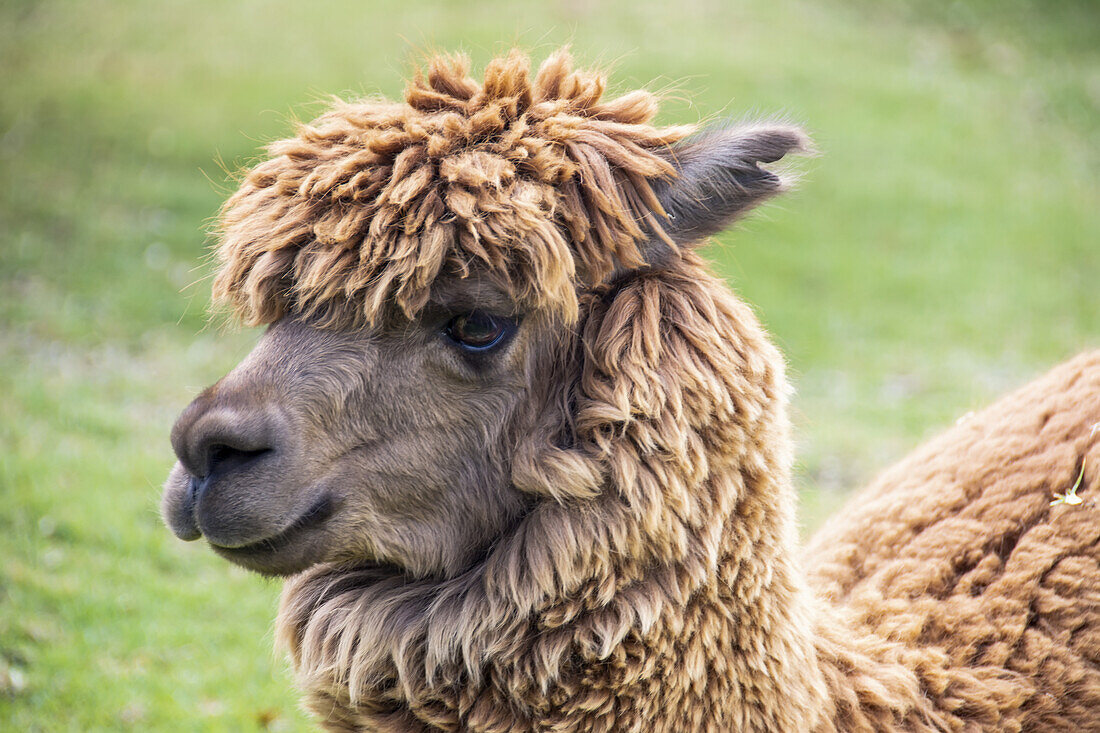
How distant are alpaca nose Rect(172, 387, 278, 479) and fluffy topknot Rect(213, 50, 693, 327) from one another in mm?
292

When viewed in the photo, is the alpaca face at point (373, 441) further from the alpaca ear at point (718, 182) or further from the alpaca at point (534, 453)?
the alpaca ear at point (718, 182)

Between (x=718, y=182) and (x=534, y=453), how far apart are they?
804 mm

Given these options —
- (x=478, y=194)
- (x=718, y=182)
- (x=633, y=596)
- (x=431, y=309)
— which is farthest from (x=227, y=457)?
(x=718, y=182)

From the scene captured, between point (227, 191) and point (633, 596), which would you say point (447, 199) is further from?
point (227, 191)

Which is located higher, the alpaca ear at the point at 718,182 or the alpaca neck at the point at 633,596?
the alpaca ear at the point at 718,182

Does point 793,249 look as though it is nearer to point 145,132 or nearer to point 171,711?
point 145,132

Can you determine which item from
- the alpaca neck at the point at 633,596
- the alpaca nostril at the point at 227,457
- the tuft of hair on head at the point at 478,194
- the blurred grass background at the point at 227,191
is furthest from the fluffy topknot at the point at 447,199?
the blurred grass background at the point at 227,191

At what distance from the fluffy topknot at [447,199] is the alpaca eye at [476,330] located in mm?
84

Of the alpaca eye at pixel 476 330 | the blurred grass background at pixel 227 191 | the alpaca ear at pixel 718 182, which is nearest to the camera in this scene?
the alpaca eye at pixel 476 330

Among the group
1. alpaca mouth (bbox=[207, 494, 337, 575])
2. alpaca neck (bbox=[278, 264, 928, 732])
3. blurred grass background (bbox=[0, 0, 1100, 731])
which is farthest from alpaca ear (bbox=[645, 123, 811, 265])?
alpaca mouth (bbox=[207, 494, 337, 575])

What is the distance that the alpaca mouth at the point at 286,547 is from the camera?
2.20 metres

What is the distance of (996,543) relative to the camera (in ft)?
8.80

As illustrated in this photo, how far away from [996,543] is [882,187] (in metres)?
13.5

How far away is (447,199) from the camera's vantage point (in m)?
2.19
